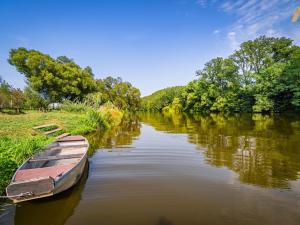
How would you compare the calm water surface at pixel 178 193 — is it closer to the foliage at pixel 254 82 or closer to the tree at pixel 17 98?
the tree at pixel 17 98

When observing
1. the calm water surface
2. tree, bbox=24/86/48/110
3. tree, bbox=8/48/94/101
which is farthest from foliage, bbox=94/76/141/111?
the calm water surface

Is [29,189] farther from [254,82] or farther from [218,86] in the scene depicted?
[218,86]

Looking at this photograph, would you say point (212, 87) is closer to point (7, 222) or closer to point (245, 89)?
point (245, 89)

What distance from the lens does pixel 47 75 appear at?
3138 cm

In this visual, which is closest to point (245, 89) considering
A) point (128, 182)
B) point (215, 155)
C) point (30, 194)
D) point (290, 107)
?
point (290, 107)

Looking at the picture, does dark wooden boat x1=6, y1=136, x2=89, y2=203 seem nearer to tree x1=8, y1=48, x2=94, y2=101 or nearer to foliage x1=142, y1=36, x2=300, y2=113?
tree x1=8, y1=48, x2=94, y2=101

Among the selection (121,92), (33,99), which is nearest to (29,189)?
(33,99)

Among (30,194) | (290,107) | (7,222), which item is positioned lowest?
(7,222)

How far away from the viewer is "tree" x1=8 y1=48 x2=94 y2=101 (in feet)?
102

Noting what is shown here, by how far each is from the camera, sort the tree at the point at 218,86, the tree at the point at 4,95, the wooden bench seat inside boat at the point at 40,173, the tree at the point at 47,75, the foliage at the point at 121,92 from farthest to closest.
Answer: the foliage at the point at 121,92
the tree at the point at 218,86
the tree at the point at 47,75
the tree at the point at 4,95
the wooden bench seat inside boat at the point at 40,173

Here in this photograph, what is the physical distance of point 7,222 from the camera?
4418 millimetres

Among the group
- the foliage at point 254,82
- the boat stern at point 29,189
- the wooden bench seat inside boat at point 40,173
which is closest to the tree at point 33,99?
the wooden bench seat inside boat at point 40,173

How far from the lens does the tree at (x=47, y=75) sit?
3103 centimetres

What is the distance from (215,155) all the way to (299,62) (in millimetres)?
30029
